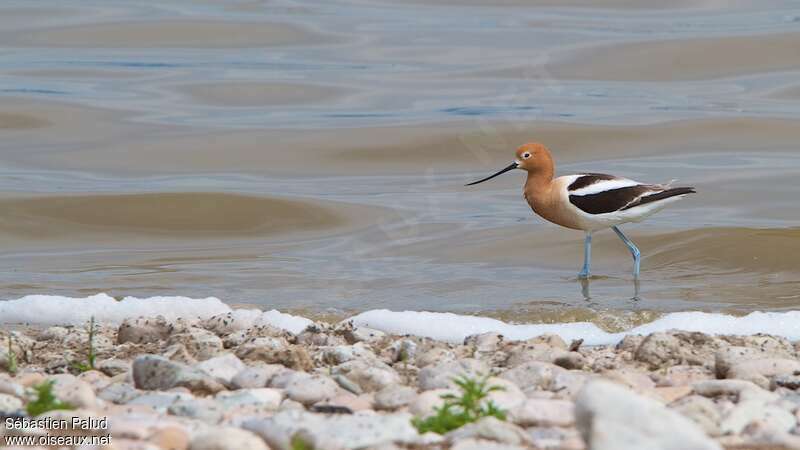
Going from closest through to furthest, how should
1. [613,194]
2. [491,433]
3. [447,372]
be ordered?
[491,433]
[447,372]
[613,194]

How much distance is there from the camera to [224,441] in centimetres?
404

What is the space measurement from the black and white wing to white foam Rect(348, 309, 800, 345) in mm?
1753

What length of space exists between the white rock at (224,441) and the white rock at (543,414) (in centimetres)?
94

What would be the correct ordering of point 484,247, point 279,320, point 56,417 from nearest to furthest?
point 56,417 < point 279,320 < point 484,247

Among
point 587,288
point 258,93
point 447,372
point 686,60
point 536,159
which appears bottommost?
point 587,288

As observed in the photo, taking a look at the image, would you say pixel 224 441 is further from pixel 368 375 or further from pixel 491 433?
pixel 368 375

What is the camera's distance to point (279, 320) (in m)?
7.82

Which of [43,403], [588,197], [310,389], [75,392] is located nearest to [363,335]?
[310,389]

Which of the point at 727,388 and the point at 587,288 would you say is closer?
the point at 727,388

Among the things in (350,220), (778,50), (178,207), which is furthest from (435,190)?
(778,50)

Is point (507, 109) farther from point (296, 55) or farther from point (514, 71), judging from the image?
point (296, 55)

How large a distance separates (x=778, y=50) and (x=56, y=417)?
626 inches

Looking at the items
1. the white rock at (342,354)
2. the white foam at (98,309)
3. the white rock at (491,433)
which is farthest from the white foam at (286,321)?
the white rock at (491,433)

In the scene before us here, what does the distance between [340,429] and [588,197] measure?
5.63m
